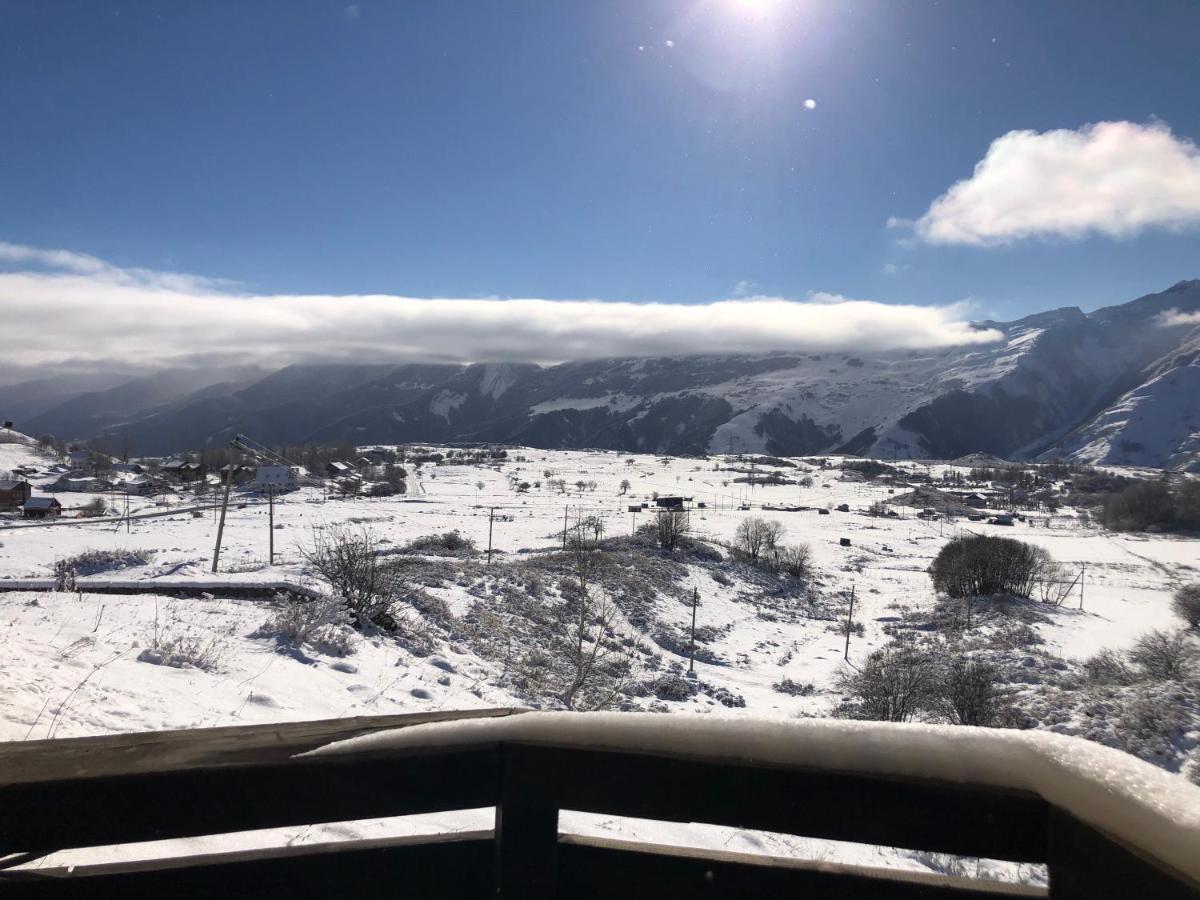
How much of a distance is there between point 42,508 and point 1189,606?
83.4 m

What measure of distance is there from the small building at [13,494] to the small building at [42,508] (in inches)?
173

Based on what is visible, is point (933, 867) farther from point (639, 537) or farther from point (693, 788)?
point (639, 537)

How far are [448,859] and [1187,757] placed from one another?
25.5 meters

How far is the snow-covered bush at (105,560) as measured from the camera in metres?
26.5

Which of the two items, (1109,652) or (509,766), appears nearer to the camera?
(509,766)

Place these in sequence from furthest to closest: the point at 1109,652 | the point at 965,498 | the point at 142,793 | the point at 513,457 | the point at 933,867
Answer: the point at 513,457, the point at 965,498, the point at 1109,652, the point at 933,867, the point at 142,793

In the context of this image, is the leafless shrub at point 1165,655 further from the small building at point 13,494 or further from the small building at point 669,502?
the small building at point 13,494

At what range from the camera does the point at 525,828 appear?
1755 millimetres

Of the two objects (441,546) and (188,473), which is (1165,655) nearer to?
(441,546)

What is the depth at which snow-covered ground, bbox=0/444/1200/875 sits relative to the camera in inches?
290

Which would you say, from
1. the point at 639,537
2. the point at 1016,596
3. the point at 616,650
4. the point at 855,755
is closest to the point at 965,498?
the point at 1016,596

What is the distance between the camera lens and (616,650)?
29.0 m

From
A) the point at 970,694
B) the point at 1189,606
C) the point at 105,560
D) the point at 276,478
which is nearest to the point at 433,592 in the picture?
the point at 105,560

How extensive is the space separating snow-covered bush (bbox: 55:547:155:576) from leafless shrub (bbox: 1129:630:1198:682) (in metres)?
40.7
